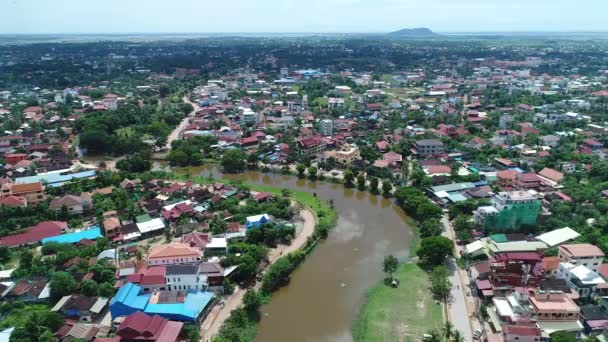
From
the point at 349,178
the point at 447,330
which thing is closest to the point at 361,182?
the point at 349,178

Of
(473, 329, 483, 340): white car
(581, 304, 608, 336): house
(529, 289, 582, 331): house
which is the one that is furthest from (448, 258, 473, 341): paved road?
(581, 304, 608, 336): house

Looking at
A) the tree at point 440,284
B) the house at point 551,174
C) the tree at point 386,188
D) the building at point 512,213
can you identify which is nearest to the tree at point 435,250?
the tree at point 440,284

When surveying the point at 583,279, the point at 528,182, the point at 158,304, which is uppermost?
the point at 528,182

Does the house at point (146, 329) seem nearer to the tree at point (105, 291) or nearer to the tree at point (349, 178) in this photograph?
the tree at point (105, 291)

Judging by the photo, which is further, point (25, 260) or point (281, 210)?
point (281, 210)

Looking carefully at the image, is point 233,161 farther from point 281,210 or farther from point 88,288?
point 88,288

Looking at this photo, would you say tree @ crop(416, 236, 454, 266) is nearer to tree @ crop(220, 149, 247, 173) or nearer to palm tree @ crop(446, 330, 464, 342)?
palm tree @ crop(446, 330, 464, 342)

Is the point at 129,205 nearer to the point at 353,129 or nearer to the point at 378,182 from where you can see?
the point at 378,182
